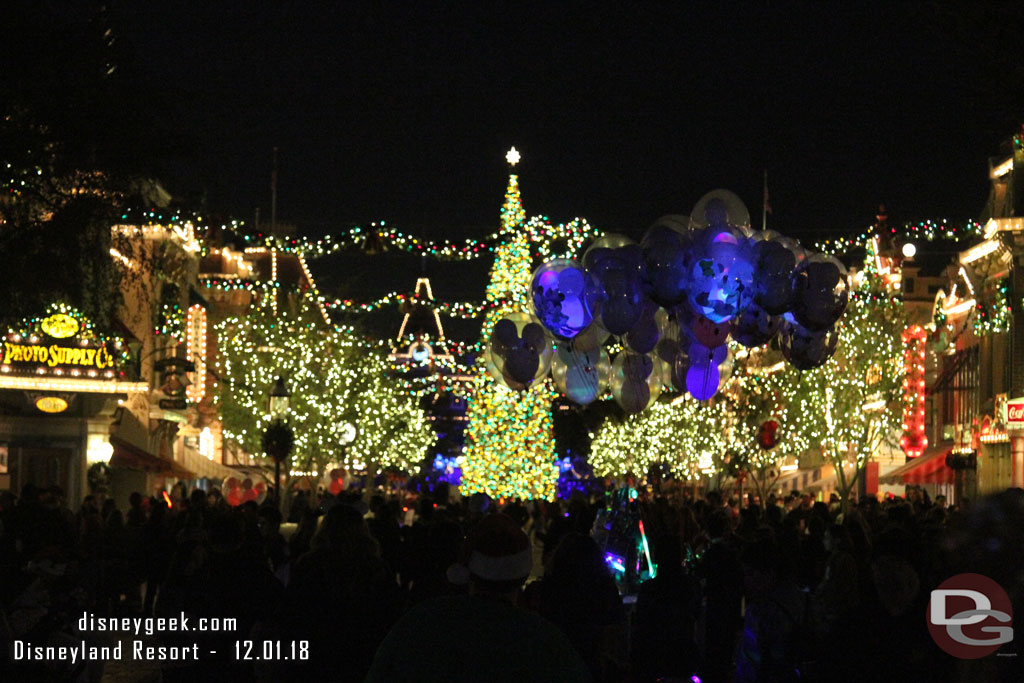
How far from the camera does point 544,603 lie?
9.80 meters

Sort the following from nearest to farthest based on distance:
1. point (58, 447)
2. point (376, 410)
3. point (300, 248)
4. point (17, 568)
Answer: point (17, 568) < point (300, 248) < point (58, 447) < point (376, 410)

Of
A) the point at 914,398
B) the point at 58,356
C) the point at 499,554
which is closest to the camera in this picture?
the point at 499,554

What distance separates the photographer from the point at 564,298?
17672 mm

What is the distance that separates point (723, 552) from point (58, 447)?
28955 mm

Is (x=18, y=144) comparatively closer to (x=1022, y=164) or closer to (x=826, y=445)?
(x=1022, y=164)

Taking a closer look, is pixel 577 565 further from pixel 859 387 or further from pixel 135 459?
pixel 859 387

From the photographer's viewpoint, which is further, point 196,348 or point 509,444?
point 196,348

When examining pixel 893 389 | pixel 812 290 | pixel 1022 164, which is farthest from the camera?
pixel 893 389

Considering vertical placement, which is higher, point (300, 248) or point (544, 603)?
point (300, 248)

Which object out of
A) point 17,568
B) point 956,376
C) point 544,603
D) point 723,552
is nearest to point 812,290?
point 723,552

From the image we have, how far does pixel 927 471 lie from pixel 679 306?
103 feet

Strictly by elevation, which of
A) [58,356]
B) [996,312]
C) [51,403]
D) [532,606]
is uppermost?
[996,312]

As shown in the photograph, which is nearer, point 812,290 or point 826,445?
point 812,290

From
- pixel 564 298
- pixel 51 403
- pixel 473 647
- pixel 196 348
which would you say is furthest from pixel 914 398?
pixel 473 647
